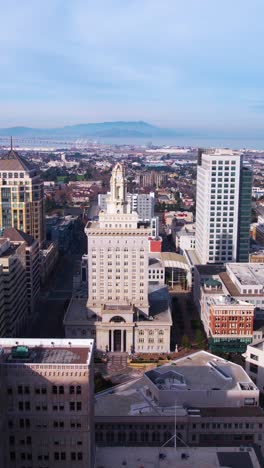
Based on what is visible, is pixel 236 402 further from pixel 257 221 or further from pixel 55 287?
pixel 257 221

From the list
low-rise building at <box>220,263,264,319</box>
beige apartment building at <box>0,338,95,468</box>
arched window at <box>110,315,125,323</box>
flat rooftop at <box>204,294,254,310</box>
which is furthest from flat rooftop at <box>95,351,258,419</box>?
low-rise building at <box>220,263,264,319</box>

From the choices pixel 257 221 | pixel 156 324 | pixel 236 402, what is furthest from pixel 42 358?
pixel 257 221

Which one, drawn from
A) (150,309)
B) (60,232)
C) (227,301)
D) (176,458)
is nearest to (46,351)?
(176,458)

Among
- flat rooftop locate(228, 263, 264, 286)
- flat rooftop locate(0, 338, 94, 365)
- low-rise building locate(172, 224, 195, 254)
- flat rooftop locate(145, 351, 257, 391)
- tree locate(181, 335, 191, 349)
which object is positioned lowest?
tree locate(181, 335, 191, 349)

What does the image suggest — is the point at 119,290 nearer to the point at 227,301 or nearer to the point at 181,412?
the point at 227,301

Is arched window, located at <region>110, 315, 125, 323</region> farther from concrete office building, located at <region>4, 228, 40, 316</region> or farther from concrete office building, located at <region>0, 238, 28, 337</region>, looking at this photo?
concrete office building, located at <region>4, 228, 40, 316</region>

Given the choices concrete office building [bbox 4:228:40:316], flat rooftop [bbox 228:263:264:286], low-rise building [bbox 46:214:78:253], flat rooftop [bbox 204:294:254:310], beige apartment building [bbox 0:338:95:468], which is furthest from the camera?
low-rise building [bbox 46:214:78:253]
